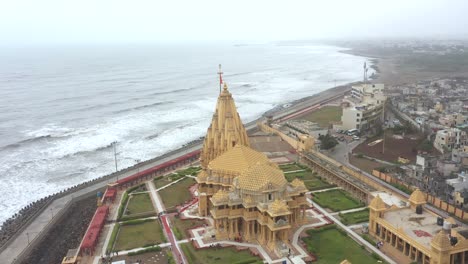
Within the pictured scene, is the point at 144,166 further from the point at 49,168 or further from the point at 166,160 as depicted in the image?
the point at 49,168

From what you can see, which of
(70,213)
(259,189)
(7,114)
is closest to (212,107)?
(7,114)

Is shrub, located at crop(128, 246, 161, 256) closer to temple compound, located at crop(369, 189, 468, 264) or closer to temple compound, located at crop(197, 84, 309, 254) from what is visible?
temple compound, located at crop(197, 84, 309, 254)

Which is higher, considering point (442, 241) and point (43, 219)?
point (442, 241)

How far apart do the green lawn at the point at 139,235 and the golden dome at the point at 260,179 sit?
9.41m

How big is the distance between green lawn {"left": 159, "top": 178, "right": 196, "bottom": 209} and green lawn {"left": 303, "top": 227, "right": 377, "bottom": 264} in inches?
621

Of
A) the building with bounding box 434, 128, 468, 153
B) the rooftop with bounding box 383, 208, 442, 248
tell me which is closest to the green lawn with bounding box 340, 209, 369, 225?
the rooftop with bounding box 383, 208, 442, 248

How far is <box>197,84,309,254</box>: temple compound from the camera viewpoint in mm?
38250

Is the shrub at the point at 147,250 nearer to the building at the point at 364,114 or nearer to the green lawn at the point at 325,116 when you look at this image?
the building at the point at 364,114

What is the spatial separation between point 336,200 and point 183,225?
686 inches

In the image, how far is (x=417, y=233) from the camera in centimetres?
3638

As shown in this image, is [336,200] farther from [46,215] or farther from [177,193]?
[46,215]

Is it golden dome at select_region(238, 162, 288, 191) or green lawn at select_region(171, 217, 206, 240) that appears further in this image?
green lawn at select_region(171, 217, 206, 240)

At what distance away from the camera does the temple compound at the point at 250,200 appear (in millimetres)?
38250

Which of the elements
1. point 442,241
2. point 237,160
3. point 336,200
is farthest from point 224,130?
point 442,241
